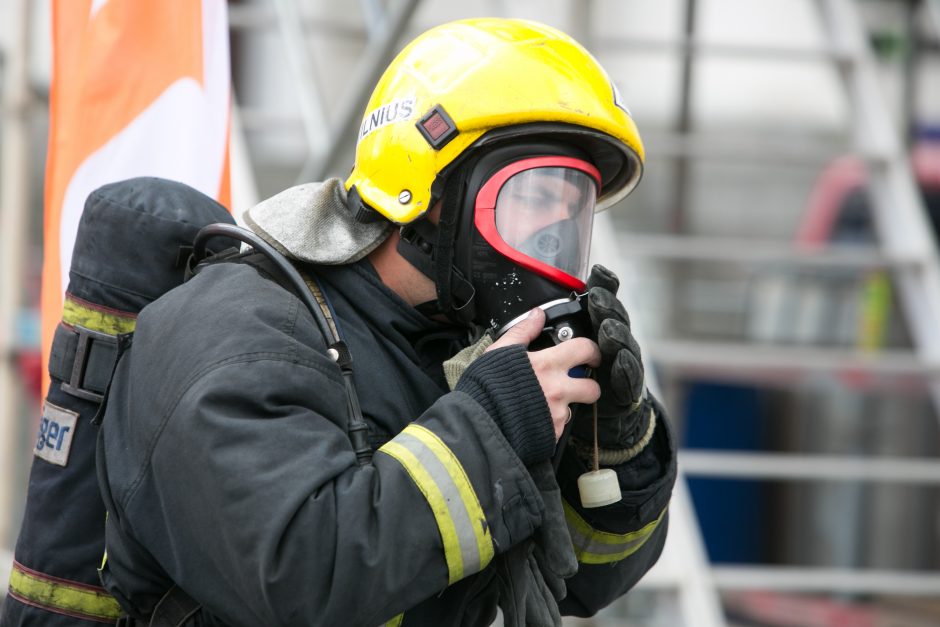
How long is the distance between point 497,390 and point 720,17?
7326 mm

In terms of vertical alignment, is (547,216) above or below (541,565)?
above

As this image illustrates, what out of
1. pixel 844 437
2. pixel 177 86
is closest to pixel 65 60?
pixel 177 86

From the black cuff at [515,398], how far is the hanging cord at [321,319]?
0.15m

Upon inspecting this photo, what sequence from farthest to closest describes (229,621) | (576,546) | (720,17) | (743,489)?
(720,17) < (743,489) < (576,546) < (229,621)

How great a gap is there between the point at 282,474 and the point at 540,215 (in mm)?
591

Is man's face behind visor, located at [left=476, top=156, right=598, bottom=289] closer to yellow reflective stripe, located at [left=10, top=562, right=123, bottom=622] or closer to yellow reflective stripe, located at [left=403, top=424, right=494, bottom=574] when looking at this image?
yellow reflective stripe, located at [left=403, top=424, right=494, bottom=574]

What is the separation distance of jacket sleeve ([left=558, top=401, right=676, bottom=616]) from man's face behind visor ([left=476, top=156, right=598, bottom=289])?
13.3 inches

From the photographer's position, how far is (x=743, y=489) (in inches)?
288

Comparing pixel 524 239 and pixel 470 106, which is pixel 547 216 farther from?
pixel 470 106

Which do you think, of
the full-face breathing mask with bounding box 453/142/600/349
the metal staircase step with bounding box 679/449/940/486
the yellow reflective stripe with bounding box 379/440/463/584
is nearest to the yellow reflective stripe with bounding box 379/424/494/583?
the yellow reflective stripe with bounding box 379/440/463/584

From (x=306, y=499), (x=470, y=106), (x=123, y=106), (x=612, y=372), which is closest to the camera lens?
(x=306, y=499)

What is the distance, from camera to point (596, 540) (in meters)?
1.99

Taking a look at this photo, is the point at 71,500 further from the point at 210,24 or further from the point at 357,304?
the point at 210,24

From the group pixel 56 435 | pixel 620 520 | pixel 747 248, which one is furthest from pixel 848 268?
pixel 56 435
